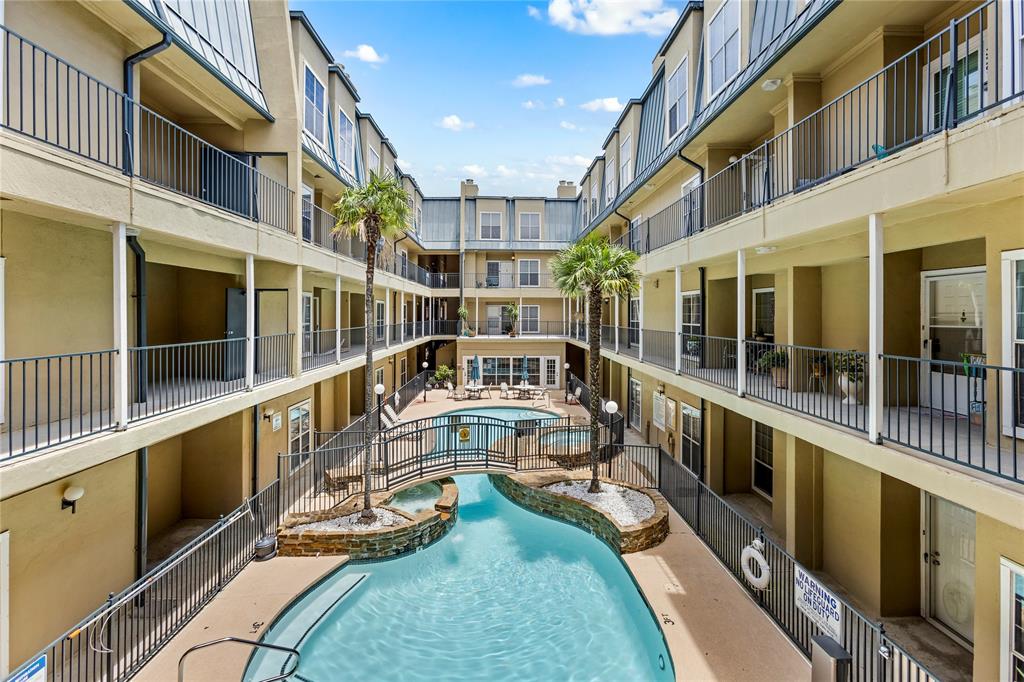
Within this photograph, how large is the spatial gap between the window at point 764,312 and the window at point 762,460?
2.71 m

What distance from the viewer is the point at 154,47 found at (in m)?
9.22

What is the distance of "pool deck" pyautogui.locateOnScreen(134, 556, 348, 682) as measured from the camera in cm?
743

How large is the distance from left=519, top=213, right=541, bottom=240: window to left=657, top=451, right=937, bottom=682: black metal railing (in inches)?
1044

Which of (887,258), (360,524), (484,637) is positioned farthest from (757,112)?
(360,524)

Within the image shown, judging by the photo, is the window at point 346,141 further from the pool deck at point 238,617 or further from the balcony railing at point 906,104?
the pool deck at point 238,617

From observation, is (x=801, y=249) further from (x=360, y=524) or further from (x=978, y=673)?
(x=360, y=524)

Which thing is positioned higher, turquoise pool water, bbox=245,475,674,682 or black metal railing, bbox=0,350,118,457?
black metal railing, bbox=0,350,118,457

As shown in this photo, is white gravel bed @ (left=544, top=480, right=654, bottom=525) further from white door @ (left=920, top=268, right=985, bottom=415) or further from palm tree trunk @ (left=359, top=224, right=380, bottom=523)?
white door @ (left=920, top=268, right=985, bottom=415)

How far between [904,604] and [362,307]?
22.5 m

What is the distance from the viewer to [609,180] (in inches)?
1021

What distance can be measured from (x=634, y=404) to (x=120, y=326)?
64.9ft

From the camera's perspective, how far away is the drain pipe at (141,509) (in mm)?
9297

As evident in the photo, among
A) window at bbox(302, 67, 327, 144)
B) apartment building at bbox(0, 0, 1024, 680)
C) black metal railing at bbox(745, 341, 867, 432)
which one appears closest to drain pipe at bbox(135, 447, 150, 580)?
apartment building at bbox(0, 0, 1024, 680)

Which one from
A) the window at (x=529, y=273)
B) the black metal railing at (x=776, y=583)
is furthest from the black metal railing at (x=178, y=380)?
the window at (x=529, y=273)
